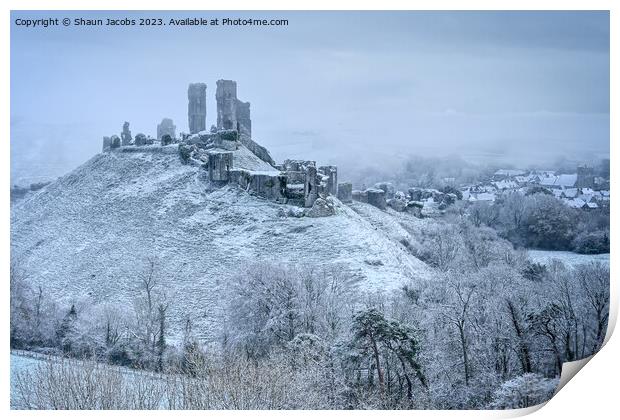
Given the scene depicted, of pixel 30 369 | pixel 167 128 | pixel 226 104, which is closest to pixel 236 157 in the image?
pixel 167 128

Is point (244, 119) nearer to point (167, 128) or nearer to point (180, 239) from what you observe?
point (167, 128)

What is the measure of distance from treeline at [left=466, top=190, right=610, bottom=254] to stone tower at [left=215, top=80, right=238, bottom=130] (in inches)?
339

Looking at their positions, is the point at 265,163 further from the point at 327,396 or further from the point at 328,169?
the point at 327,396

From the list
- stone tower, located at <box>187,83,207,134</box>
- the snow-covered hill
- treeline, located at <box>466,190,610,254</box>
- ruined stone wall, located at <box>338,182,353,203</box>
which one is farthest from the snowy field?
stone tower, located at <box>187,83,207,134</box>

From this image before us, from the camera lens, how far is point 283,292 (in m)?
18.5

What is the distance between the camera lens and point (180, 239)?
918 inches

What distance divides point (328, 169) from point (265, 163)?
3.99 m

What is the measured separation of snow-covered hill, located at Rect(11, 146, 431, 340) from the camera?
20.3m

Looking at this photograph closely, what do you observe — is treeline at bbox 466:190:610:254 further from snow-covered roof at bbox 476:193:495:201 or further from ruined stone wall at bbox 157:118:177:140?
ruined stone wall at bbox 157:118:177:140

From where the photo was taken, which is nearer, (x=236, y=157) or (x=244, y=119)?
(x=244, y=119)

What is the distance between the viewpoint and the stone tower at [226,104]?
21548 millimetres

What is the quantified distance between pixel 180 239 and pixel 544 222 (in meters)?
10.9
